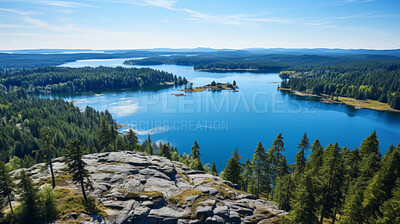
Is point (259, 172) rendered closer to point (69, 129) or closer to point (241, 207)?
point (241, 207)

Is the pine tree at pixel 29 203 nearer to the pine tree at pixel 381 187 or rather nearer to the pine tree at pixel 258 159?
the pine tree at pixel 258 159

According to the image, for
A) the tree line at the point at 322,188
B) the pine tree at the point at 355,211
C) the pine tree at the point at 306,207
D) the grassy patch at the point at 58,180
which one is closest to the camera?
the tree line at the point at 322,188

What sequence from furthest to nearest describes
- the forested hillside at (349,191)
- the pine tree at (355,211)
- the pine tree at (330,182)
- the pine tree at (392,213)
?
the pine tree at (330,182), the pine tree at (355,211), the forested hillside at (349,191), the pine tree at (392,213)

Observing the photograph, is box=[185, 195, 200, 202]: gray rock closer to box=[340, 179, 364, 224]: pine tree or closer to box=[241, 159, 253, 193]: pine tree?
box=[241, 159, 253, 193]: pine tree

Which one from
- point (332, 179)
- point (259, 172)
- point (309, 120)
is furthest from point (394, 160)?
point (309, 120)

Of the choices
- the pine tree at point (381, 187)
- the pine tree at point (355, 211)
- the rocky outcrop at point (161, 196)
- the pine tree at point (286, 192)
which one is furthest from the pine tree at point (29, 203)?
the pine tree at point (381, 187)

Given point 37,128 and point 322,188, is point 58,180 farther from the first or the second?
point 37,128

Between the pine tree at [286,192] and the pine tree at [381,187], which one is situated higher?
the pine tree at [381,187]
